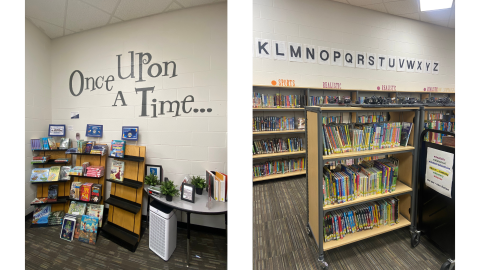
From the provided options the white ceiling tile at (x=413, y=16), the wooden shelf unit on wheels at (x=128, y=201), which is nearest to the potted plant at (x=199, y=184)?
the wooden shelf unit on wheels at (x=128, y=201)

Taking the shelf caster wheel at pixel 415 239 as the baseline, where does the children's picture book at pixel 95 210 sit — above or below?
above

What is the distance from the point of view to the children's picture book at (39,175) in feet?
4.81

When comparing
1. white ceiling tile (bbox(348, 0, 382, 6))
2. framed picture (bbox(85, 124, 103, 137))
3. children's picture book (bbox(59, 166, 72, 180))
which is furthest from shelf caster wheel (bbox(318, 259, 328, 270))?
white ceiling tile (bbox(348, 0, 382, 6))

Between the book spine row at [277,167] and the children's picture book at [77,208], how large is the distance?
211 centimetres

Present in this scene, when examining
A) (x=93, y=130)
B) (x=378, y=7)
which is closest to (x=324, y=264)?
(x=93, y=130)

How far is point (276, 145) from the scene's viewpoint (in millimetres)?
2910

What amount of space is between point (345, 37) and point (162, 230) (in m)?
4.15

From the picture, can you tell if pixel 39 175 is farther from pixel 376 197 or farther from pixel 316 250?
pixel 376 197

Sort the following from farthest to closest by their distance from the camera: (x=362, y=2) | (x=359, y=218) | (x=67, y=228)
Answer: (x=362, y=2)
(x=359, y=218)
(x=67, y=228)

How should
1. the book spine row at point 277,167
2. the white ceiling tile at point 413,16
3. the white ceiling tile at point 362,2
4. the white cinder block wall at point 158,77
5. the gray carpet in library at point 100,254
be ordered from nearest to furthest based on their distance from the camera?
the gray carpet in library at point 100,254 → the white cinder block wall at point 158,77 → the book spine row at point 277,167 → the white ceiling tile at point 362,2 → the white ceiling tile at point 413,16

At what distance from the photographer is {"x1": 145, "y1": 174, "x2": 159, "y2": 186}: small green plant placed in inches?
60.9

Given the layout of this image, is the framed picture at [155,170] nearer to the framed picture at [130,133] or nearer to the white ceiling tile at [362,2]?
the framed picture at [130,133]

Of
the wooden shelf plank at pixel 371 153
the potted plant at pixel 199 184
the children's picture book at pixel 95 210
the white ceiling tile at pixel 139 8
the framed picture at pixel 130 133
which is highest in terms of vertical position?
the white ceiling tile at pixel 139 8
